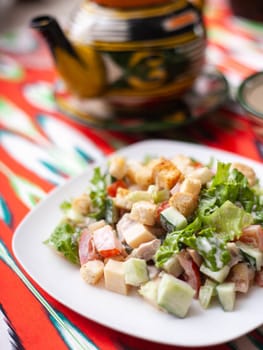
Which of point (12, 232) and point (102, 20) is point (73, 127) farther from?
point (12, 232)

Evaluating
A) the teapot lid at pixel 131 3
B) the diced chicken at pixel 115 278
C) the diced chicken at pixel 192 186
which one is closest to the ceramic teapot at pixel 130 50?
the teapot lid at pixel 131 3

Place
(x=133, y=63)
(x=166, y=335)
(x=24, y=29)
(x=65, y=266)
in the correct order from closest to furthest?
(x=166, y=335) < (x=65, y=266) < (x=133, y=63) < (x=24, y=29)

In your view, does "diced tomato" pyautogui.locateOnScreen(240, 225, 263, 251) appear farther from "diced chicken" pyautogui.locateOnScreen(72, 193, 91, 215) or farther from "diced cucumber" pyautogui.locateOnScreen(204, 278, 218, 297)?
"diced chicken" pyautogui.locateOnScreen(72, 193, 91, 215)

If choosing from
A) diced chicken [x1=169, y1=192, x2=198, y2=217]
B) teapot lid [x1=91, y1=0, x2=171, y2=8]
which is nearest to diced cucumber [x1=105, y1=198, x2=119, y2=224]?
diced chicken [x1=169, y1=192, x2=198, y2=217]

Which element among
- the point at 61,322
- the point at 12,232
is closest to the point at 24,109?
the point at 12,232

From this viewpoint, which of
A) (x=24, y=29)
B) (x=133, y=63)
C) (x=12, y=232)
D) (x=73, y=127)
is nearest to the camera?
(x=12, y=232)

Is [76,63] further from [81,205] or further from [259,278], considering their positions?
[259,278]

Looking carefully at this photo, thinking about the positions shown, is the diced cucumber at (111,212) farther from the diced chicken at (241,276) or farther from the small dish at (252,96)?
the small dish at (252,96)
